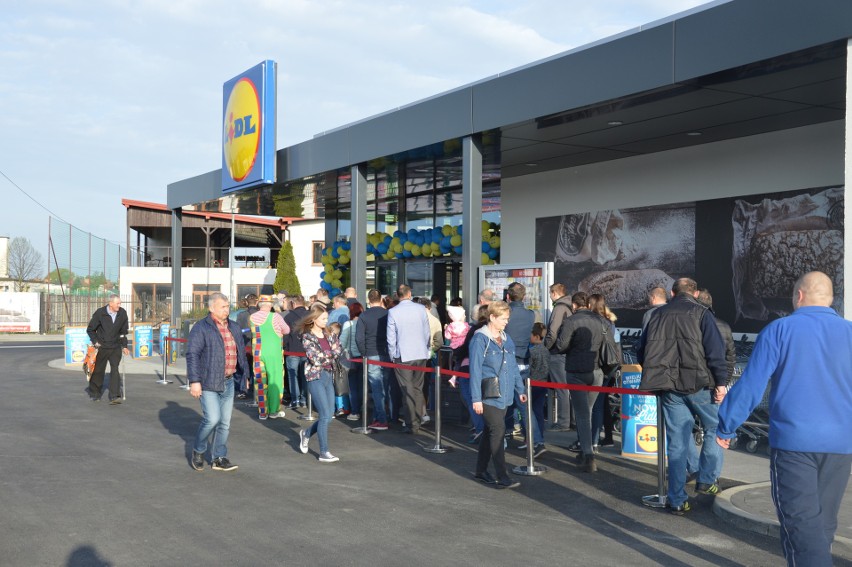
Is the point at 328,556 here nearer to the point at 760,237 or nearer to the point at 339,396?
the point at 339,396

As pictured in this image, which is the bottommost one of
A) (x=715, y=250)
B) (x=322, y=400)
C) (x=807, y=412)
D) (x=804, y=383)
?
(x=322, y=400)

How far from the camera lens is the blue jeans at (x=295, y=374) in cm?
1490

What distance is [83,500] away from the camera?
7.93 m

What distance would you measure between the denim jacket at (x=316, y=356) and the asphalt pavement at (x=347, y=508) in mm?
1032

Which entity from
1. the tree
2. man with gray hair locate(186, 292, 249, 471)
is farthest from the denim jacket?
the tree

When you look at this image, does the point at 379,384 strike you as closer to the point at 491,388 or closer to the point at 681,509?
the point at 491,388

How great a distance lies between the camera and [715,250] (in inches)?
623

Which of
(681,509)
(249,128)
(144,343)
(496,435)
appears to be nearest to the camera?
(681,509)

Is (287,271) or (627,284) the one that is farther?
(287,271)

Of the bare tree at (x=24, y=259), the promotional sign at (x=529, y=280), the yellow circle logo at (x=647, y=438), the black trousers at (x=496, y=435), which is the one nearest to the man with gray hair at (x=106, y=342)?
the promotional sign at (x=529, y=280)

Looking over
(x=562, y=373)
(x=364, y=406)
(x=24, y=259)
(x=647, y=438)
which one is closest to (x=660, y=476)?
(x=647, y=438)

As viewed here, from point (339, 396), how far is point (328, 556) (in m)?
8.07

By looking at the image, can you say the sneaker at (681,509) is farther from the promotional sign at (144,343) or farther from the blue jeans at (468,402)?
the promotional sign at (144,343)

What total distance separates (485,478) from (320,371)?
8.00ft
